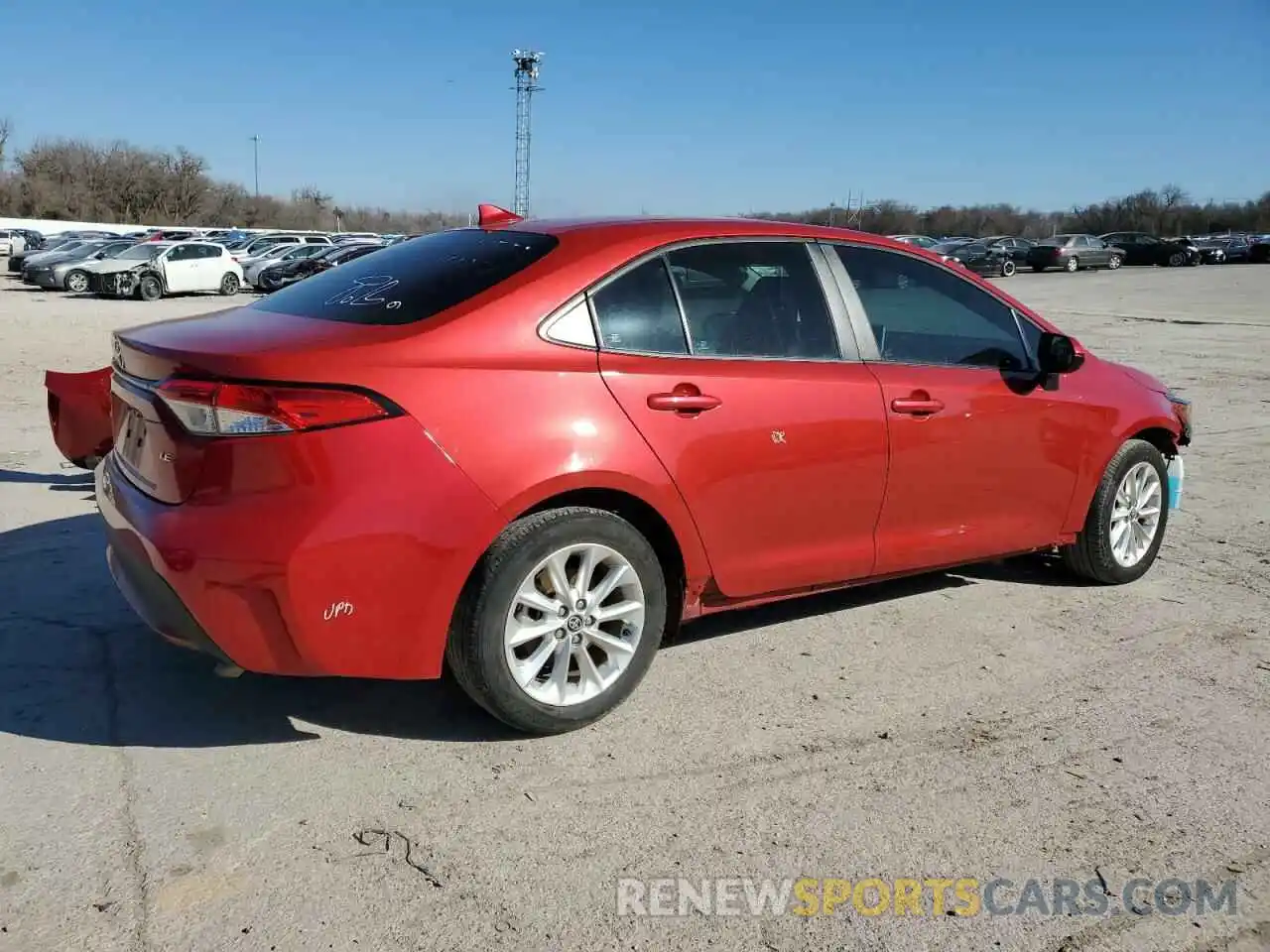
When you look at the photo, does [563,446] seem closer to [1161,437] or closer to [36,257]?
[1161,437]

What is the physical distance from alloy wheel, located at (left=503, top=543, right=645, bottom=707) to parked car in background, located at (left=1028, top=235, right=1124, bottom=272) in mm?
47193

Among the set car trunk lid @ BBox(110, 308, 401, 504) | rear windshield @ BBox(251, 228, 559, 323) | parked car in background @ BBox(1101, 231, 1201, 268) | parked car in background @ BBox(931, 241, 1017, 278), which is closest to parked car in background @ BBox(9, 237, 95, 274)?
parked car in background @ BBox(931, 241, 1017, 278)

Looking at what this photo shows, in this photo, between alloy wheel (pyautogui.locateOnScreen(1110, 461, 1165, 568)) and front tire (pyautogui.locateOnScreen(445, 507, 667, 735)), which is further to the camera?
alloy wheel (pyautogui.locateOnScreen(1110, 461, 1165, 568))

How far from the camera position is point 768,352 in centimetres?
398

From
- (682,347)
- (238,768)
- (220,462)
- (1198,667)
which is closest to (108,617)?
(238,768)

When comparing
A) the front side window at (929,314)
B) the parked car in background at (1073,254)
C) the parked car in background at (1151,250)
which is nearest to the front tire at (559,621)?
the front side window at (929,314)

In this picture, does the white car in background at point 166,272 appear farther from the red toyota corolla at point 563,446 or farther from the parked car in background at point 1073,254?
the parked car in background at point 1073,254

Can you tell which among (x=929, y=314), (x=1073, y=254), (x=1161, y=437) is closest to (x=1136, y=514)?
(x=1161, y=437)

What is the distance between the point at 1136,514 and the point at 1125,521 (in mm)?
100

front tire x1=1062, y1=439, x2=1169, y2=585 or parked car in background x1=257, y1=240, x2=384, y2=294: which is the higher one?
front tire x1=1062, y1=439, x2=1169, y2=585

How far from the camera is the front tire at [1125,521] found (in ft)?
16.7

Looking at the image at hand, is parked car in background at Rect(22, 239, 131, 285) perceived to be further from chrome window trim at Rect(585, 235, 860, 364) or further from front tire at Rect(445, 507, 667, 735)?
front tire at Rect(445, 507, 667, 735)

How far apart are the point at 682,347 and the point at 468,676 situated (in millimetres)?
Result: 1325

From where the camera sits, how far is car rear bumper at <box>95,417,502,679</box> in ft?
9.86
